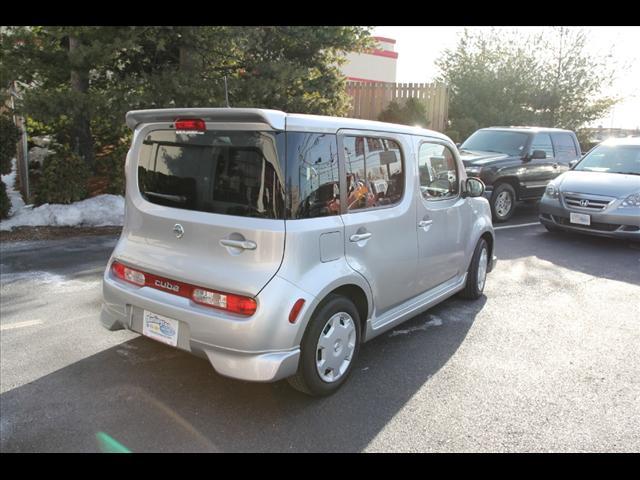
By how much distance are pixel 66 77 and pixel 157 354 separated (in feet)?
21.9

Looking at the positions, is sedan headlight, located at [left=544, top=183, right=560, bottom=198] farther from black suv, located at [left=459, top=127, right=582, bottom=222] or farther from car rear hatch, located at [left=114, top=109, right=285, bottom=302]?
car rear hatch, located at [left=114, top=109, right=285, bottom=302]

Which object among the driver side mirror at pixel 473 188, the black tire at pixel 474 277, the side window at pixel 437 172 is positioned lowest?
the black tire at pixel 474 277

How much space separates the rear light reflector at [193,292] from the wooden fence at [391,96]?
13.4 meters

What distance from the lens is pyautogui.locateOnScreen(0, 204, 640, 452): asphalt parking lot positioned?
2932mm

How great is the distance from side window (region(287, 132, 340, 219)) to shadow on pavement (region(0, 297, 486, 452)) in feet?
3.95

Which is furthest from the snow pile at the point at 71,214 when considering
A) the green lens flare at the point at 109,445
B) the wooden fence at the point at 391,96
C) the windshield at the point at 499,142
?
the wooden fence at the point at 391,96

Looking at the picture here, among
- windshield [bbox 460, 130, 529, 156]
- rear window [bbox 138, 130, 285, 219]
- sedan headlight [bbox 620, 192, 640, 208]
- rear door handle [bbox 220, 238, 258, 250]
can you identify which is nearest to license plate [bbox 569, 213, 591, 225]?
sedan headlight [bbox 620, 192, 640, 208]

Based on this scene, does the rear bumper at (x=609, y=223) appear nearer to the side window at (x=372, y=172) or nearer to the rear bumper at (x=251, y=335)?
the side window at (x=372, y=172)

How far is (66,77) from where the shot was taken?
8688mm

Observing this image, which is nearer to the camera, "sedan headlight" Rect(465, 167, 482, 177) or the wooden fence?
"sedan headlight" Rect(465, 167, 482, 177)

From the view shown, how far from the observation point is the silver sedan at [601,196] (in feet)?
25.3

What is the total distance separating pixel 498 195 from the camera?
9.69 m
